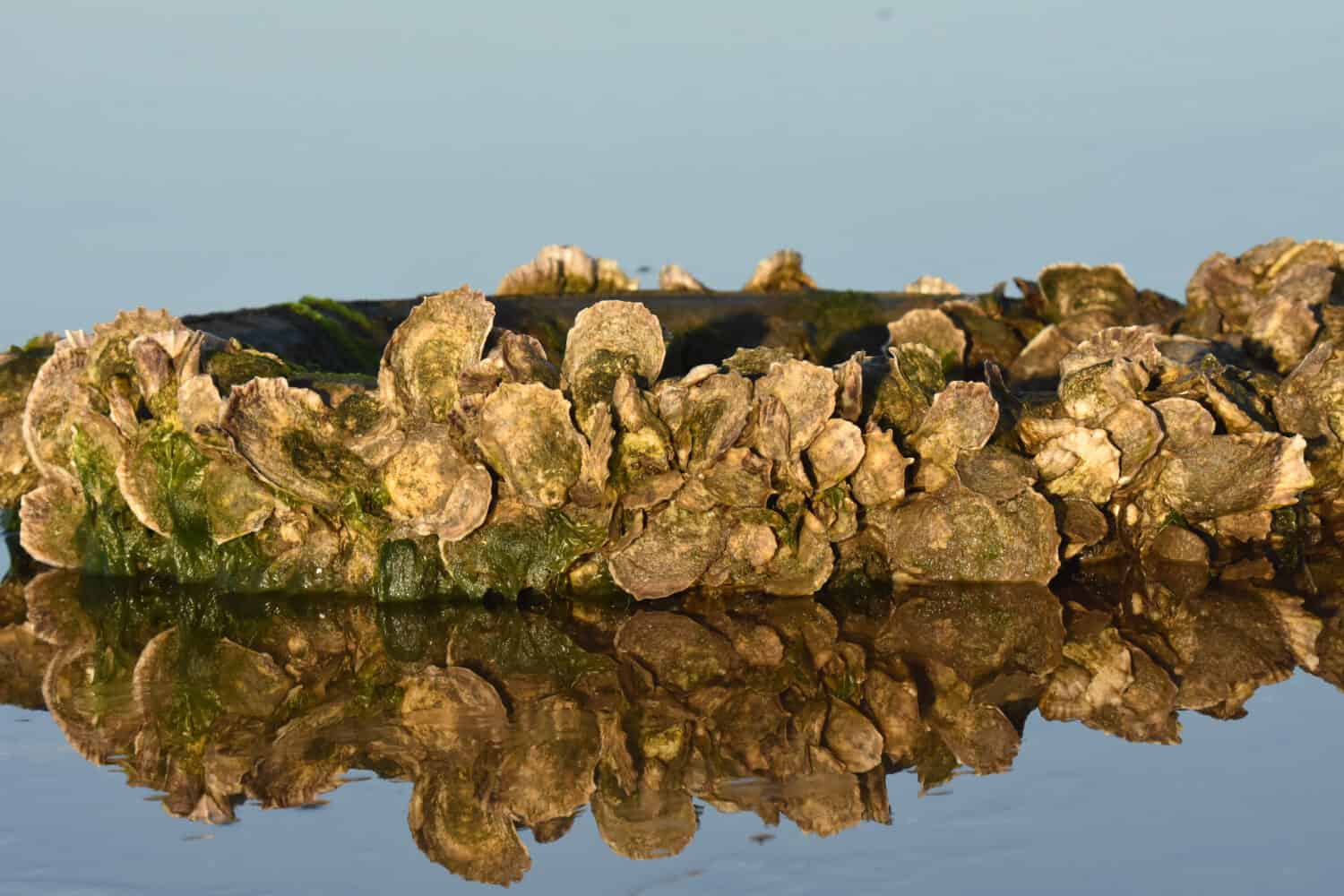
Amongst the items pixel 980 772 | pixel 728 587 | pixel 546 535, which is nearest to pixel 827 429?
pixel 728 587

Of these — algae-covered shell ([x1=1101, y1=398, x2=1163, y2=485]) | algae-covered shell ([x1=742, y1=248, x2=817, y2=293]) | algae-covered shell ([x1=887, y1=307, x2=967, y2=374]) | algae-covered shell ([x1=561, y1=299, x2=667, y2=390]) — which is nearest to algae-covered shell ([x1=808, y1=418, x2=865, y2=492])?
algae-covered shell ([x1=561, y1=299, x2=667, y2=390])

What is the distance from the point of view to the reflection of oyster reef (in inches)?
177

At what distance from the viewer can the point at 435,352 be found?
6.70m

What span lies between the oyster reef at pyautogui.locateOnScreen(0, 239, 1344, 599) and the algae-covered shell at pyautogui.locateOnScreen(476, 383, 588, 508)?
0.4 inches

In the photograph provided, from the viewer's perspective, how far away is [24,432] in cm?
742

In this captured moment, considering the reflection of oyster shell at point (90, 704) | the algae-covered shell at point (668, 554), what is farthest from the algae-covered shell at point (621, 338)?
the reflection of oyster shell at point (90, 704)

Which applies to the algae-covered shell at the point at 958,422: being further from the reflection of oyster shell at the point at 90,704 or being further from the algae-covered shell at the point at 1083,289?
the algae-covered shell at the point at 1083,289

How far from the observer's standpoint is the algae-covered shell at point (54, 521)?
24.4 feet

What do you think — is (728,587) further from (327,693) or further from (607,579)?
(327,693)

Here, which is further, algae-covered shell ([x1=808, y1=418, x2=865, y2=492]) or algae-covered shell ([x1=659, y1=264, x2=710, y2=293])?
algae-covered shell ([x1=659, y1=264, x2=710, y2=293])

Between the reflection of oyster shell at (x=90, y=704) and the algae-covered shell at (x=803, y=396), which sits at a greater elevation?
the algae-covered shell at (x=803, y=396)

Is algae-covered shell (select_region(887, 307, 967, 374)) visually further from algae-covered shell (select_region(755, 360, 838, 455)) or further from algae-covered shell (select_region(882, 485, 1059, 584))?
algae-covered shell (select_region(755, 360, 838, 455))

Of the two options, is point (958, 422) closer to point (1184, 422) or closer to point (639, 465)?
point (1184, 422)

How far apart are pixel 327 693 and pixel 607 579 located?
1.56 m
